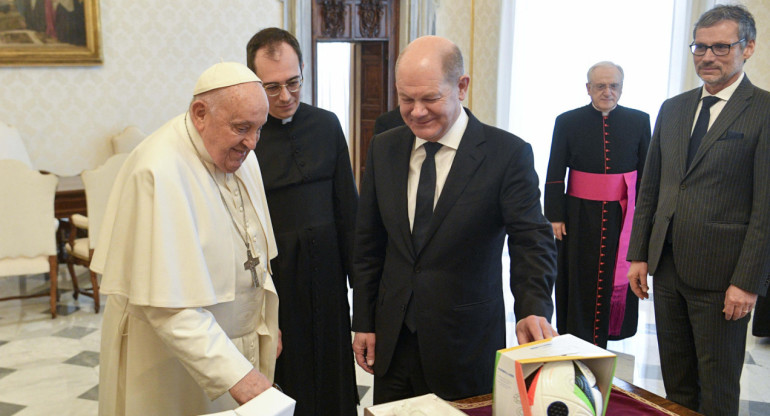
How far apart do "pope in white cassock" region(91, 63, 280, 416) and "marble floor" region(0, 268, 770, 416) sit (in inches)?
72.7

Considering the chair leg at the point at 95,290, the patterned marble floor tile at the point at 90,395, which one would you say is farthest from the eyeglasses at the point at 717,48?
the chair leg at the point at 95,290

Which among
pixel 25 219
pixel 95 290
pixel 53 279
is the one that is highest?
pixel 25 219

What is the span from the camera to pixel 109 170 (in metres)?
5.15

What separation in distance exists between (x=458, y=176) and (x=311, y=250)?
83 cm

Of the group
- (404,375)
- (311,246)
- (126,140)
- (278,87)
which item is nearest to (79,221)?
(126,140)

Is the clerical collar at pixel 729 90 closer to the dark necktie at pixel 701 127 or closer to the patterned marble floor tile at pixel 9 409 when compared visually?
the dark necktie at pixel 701 127

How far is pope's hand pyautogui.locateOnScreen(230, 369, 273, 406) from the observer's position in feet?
5.64

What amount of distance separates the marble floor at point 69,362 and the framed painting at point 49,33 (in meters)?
2.43

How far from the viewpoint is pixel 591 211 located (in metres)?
4.13

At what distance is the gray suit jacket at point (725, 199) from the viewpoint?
253 cm

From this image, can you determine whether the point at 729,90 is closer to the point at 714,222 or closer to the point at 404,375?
the point at 714,222

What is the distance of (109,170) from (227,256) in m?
3.65

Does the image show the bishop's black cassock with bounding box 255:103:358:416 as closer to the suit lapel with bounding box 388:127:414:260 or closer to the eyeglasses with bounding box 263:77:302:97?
the eyeglasses with bounding box 263:77:302:97

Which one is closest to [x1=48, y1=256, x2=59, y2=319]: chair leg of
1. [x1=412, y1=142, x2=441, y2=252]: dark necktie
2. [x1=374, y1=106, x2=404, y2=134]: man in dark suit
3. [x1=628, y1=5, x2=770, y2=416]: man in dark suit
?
[x1=374, y1=106, x2=404, y2=134]: man in dark suit
